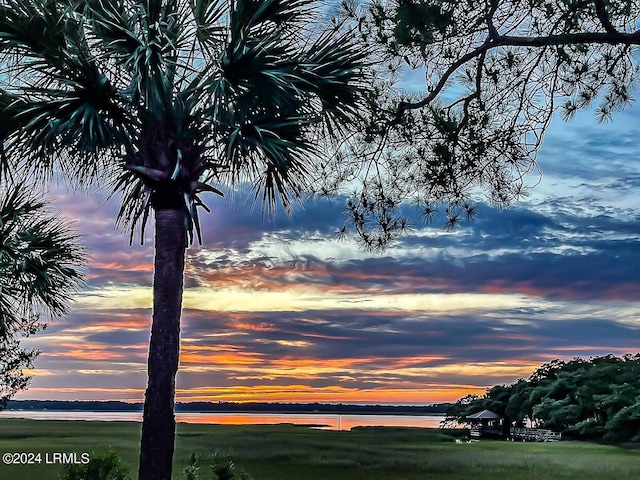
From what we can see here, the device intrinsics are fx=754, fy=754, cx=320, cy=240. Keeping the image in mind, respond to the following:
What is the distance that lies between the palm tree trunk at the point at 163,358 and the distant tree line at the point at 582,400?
20.4 meters

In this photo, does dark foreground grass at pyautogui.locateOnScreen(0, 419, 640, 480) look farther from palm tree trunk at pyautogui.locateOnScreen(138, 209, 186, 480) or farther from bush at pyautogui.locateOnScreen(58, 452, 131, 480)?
palm tree trunk at pyautogui.locateOnScreen(138, 209, 186, 480)

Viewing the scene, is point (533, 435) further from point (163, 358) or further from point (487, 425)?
point (163, 358)

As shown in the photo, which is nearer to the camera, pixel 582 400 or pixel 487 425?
pixel 582 400

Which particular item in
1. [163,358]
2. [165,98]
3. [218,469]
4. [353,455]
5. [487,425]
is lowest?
[353,455]

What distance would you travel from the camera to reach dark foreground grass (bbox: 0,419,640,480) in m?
16.8

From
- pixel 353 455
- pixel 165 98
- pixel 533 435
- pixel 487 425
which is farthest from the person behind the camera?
pixel 487 425

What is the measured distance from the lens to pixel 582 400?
28.0 meters

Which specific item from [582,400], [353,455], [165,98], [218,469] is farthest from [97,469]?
[582,400]

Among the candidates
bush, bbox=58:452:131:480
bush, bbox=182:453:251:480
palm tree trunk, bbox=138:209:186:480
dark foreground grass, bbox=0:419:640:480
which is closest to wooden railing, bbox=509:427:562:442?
dark foreground grass, bbox=0:419:640:480

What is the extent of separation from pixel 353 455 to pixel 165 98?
44.1ft

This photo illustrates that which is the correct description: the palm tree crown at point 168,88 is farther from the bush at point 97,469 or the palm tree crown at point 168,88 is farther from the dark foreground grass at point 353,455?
the dark foreground grass at point 353,455

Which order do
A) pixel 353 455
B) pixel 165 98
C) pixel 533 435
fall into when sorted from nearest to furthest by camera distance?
pixel 165 98 < pixel 353 455 < pixel 533 435

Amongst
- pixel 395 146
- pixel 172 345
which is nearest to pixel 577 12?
pixel 395 146

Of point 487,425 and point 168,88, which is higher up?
point 168,88
